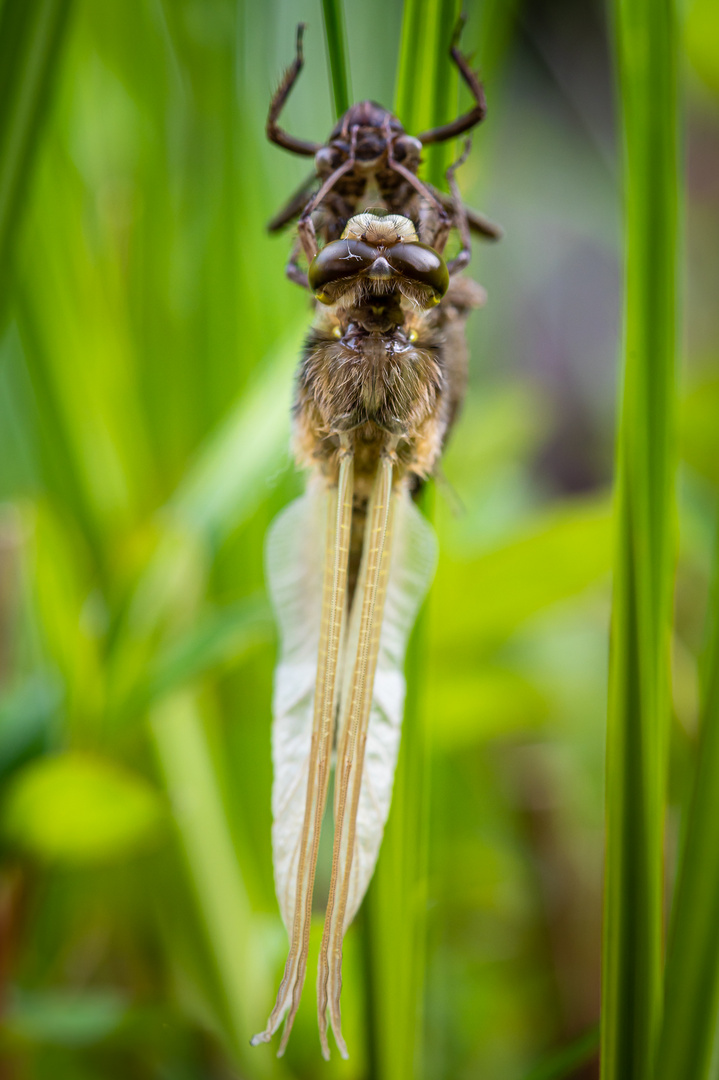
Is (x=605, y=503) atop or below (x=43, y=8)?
below

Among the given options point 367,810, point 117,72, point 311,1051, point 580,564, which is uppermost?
point 117,72

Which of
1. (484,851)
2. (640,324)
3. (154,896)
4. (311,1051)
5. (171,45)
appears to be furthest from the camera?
(484,851)

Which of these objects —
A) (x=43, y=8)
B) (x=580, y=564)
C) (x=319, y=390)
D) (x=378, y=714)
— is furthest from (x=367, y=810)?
(x=43, y=8)

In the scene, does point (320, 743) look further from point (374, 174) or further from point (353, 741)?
point (374, 174)

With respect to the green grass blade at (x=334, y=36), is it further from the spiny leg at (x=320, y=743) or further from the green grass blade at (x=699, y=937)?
the green grass blade at (x=699, y=937)

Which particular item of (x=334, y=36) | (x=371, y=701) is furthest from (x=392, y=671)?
(x=334, y=36)

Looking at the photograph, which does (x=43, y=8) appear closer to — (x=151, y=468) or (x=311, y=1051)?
(x=151, y=468)

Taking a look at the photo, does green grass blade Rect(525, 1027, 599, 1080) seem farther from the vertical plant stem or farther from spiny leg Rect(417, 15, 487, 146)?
spiny leg Rect(417, 15, 487, 146)
